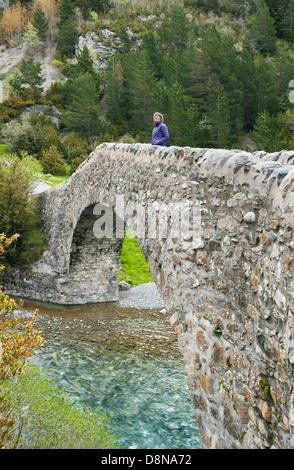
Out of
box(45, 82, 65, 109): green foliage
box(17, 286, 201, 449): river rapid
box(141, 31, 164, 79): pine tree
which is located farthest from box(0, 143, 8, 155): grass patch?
box(17, 286, 201, 449): river rapid

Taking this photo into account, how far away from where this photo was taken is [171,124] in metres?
25.0

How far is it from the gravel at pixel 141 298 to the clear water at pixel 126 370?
0.75m

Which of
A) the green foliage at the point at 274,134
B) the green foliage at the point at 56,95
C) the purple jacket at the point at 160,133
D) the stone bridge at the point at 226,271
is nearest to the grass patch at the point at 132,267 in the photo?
the stone bridge at the point at 226,271

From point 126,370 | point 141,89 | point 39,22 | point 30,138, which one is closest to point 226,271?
point 126,370

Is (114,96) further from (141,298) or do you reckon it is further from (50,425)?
(50,425)

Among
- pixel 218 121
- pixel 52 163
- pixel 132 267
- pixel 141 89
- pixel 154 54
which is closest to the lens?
pixel 132 267

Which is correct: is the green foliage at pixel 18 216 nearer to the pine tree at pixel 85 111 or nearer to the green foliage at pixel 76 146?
the green foliage at pixel 76 146

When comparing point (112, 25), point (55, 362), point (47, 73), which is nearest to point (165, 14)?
point (112, 25)

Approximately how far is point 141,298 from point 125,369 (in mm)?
5568

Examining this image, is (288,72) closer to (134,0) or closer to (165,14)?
(165,14)

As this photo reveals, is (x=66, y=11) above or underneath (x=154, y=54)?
above

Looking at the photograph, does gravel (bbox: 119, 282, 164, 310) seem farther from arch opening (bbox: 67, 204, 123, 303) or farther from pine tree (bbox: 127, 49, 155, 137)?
pine tree (bbox: 127, 49, 155, 137)

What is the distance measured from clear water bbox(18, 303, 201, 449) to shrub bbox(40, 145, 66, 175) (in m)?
16.5

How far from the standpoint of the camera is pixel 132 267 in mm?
16594
